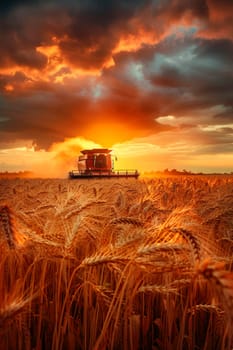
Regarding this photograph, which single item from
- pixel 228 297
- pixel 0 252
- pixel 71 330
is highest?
pixel 228 297

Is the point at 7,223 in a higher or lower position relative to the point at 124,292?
higher

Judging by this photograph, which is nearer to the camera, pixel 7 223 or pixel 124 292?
pixel 7 223

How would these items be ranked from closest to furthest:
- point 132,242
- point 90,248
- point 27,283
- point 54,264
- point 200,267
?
point 200,267 < point 132,242 < point 27,283 < point 54,264 < point 90,248

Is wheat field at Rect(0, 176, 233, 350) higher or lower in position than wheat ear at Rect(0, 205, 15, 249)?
lower

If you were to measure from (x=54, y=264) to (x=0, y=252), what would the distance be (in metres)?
0.59

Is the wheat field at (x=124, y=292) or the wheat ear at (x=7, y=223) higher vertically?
the wheat ear at (x=7, y=223)

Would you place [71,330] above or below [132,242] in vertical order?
below

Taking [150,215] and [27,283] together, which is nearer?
[27,283]

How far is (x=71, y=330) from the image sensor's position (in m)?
A: 1.85

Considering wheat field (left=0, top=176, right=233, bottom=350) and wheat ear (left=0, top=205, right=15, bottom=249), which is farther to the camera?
wheat ear (left=0, top=205, right=15, bottom=249)

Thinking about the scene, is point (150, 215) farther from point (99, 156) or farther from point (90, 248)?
point (99, 156)

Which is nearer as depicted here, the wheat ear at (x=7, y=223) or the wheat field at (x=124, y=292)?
the wheat field at (x=124, y=292)

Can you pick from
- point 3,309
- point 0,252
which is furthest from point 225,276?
point 0,252

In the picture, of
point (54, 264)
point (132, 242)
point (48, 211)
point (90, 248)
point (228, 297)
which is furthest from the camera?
point (48, 211)
